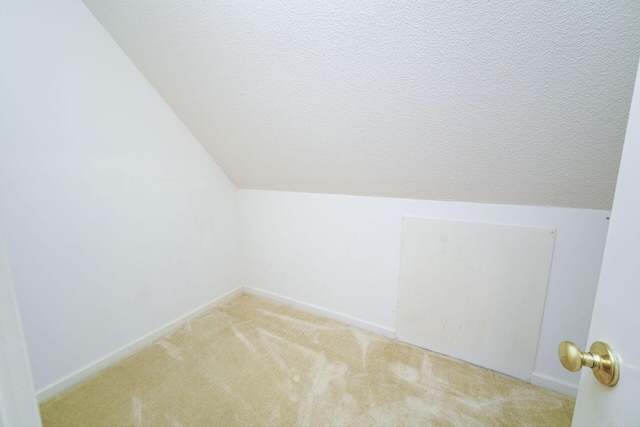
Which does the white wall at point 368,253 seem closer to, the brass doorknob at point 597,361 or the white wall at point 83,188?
the white wall at point 83,188

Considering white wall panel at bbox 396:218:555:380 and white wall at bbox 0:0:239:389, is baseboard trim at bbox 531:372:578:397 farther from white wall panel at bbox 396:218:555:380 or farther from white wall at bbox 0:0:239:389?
white wall at bbox 0:0:239:389

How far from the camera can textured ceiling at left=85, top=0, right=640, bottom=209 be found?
2.64ft

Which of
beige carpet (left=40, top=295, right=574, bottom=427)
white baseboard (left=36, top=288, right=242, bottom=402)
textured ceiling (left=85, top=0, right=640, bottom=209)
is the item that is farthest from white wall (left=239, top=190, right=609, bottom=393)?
white baseboard (left=36, top=288, right=242, bottom=402)

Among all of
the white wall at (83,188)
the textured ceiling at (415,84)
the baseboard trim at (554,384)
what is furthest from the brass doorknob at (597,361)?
the white wall at (83,188)

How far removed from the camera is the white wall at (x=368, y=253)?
51.0 inches

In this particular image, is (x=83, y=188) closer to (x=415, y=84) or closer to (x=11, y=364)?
(x=11, y=364)

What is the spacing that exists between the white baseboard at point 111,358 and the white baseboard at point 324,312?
1.50ft

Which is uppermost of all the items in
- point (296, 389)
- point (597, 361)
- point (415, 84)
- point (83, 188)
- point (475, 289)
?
point (415, 84)

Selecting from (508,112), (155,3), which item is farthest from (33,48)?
(508,112)

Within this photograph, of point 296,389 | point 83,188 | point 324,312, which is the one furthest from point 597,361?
point 83,188

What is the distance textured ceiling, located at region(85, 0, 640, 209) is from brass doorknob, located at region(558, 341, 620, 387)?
85cm

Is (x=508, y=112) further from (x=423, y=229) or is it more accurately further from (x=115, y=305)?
(x=115, y=305)

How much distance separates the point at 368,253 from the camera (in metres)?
1.86

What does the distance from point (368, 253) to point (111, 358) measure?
69.9 inches
